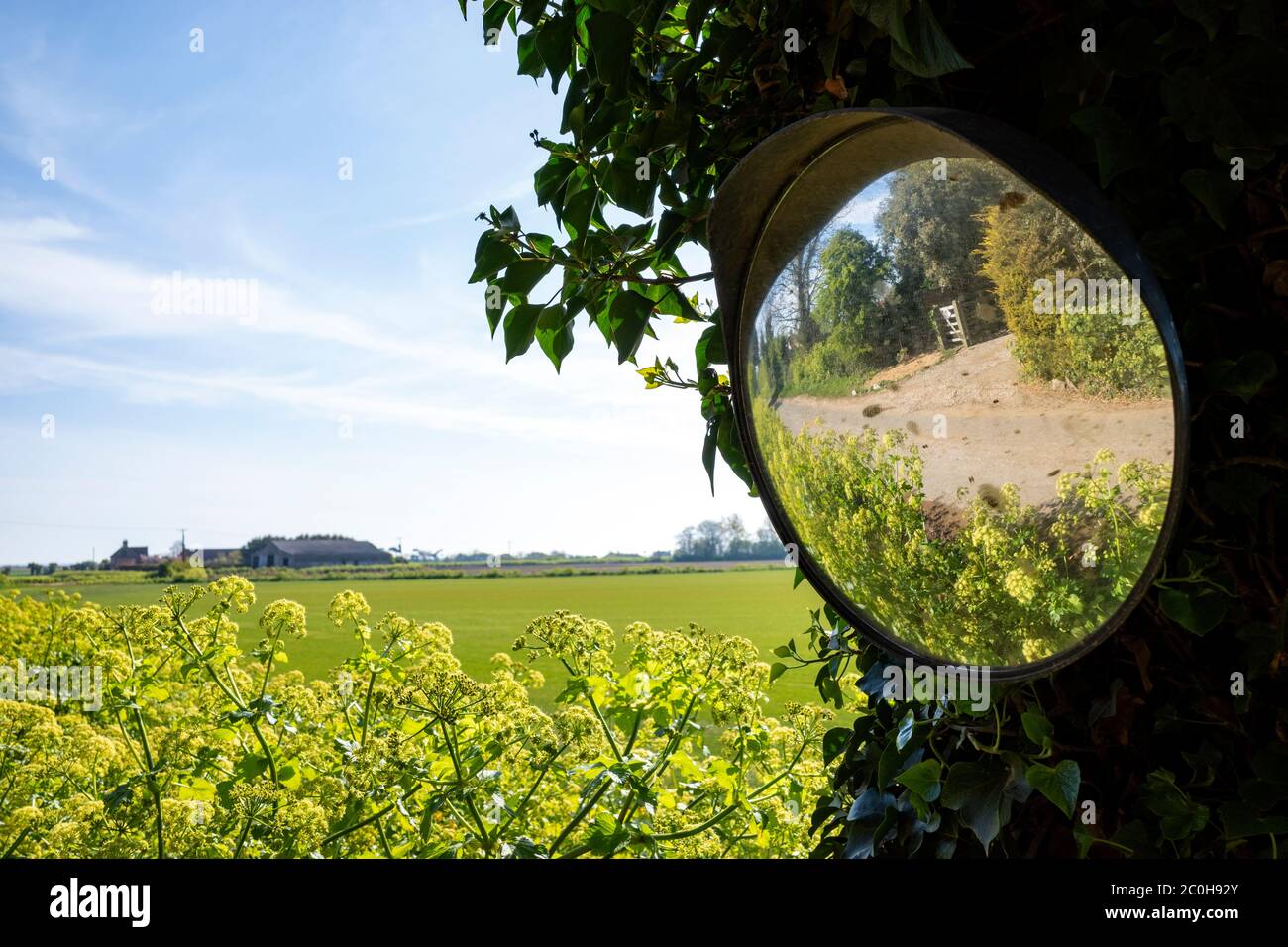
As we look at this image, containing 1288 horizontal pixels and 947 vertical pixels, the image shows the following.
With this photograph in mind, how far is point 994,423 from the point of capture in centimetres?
52

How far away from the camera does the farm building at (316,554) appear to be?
1.96 meters

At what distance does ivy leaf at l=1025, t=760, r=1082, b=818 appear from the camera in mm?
497

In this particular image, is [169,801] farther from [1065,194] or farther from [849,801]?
[1065,194]

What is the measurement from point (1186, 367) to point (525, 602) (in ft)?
5.61

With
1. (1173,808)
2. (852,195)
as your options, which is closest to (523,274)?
(852,195)

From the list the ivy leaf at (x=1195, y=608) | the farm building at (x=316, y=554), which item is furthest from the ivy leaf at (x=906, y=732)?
the farm building at (x=316, y=554)

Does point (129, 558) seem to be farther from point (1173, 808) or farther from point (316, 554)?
point (1173, 808)

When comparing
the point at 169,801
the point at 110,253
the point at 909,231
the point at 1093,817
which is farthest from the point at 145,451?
the point at 1093,817

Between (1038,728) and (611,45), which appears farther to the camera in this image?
(611,45)

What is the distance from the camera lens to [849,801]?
775mm

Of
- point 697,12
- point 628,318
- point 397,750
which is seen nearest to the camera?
point 697,12

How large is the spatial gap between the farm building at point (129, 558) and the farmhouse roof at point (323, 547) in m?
0.30

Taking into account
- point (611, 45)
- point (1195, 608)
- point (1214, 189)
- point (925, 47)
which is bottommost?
point (1195, 608)
